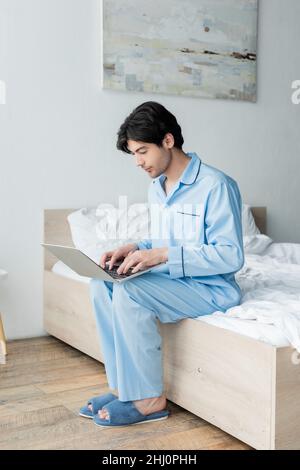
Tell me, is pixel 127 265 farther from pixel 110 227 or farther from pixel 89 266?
pixel 110 227

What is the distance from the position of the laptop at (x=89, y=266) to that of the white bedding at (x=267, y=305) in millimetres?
261

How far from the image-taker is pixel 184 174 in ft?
6.72

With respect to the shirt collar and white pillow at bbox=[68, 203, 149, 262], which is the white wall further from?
the shirt collar

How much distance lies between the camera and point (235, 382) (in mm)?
1744

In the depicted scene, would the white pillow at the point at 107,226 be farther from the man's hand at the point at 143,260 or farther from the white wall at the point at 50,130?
the man's hand at the point at 143,260

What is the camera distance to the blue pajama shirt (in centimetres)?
191

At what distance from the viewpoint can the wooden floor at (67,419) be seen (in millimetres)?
1785

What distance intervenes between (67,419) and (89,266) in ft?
1.64

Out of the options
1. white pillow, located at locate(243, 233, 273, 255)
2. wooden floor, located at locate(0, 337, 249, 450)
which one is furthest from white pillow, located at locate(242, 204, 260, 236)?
wooden floor, located at locate(0, 337, 249, 450)

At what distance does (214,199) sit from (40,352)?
1.28 metres

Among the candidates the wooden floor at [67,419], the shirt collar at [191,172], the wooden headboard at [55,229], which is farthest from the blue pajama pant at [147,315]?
the wooden headboard at [55,229]

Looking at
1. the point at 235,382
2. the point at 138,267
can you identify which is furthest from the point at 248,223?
the point at 235,382

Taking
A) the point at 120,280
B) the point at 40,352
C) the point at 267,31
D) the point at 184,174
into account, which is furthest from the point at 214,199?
the point at 267,31

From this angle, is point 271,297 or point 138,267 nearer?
point 138,267
